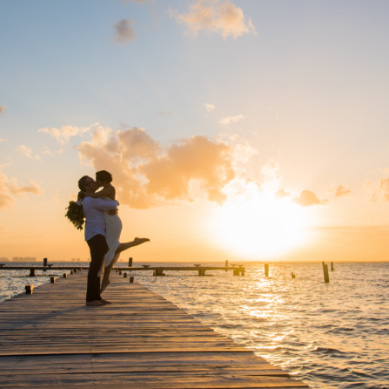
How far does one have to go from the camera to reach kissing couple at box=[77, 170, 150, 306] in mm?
6312

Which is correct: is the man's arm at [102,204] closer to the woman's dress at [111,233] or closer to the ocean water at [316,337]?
the woman's dress at [111,233]

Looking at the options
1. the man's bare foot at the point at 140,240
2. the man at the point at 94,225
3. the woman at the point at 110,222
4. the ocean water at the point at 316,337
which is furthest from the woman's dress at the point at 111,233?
the ocean water at the point at 316,337

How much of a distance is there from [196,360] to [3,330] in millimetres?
2691

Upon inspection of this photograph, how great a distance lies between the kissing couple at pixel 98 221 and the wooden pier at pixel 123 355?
39.5 inches

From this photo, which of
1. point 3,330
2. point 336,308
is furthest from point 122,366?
point 336,308

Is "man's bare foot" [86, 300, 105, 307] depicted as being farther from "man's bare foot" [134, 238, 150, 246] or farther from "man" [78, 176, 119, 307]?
"man's bare foot" [134, 238, 150, 246]

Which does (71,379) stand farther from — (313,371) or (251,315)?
(251,315)

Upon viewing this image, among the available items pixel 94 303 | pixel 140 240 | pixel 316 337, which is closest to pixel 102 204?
pixel 140 240

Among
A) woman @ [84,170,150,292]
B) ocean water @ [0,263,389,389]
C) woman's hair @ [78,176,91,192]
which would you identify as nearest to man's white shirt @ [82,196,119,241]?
woman @ [84,170,150,292]

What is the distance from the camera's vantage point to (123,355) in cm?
332

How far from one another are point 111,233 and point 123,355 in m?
3.46

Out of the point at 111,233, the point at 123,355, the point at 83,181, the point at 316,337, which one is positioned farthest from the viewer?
the point at 316,337

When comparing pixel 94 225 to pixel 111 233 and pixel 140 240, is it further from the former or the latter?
pixel 140 240

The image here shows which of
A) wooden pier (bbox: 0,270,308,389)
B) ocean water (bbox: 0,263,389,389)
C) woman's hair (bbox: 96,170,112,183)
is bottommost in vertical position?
ocean water (bbox: 0,263,389,389)
